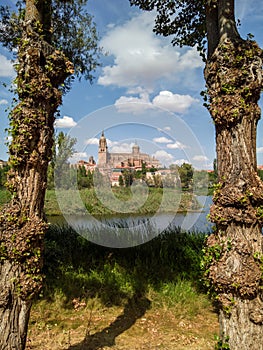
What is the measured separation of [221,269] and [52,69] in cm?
286

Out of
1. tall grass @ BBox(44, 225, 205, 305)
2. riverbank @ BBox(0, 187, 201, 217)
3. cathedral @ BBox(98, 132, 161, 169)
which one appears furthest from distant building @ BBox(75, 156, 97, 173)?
tall grass @ BBox(44, 225, 205, 305)

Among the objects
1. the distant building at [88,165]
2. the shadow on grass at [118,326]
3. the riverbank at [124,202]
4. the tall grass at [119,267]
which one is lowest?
the shadow on grass at [118,326]

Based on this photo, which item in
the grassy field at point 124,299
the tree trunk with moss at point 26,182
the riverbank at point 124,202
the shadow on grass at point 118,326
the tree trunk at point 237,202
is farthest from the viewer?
the riverbank at point 124,202

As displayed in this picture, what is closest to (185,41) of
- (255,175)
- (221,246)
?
(255,175)

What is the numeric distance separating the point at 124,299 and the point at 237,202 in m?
2.98

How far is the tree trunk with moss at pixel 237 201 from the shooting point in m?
3.07

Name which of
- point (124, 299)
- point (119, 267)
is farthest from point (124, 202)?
point (124, 299)

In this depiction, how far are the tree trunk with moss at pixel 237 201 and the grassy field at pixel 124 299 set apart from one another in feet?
3.19

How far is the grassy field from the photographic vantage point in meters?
3.95

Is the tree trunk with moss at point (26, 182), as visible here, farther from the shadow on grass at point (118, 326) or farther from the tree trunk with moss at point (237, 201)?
the tree trunk with moss at point (237, 201)

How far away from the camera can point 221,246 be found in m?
3.25

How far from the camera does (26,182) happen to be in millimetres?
2955

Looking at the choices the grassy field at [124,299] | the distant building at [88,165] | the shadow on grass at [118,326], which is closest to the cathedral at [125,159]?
the distant building at [88,165]

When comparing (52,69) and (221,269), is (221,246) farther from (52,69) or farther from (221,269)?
(52,69)
